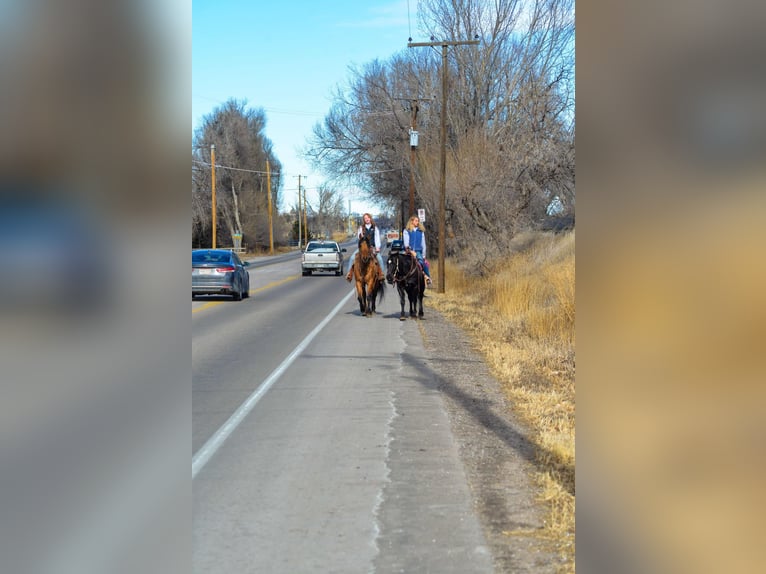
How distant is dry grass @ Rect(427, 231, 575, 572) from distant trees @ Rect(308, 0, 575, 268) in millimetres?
2437

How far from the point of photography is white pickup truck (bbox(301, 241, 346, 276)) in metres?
40.4

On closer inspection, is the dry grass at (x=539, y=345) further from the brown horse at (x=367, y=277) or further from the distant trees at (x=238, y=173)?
the distant trees at (x=238, y=173)

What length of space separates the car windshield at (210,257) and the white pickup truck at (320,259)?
14806 millimetres

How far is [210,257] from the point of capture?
82.6 feet

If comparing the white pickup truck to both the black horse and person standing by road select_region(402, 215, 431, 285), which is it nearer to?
person standing by road select_region(402, 215, 431, 285)

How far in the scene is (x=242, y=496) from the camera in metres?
6.04

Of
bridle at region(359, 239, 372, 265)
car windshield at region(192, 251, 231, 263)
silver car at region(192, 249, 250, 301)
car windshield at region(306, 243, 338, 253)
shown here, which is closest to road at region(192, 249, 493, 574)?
bridle at region(359, 239, 372, 265)

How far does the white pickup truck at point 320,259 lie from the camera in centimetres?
4038

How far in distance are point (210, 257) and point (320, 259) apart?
15.4 metres

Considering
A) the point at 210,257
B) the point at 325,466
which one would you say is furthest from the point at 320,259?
the point at 325,466
